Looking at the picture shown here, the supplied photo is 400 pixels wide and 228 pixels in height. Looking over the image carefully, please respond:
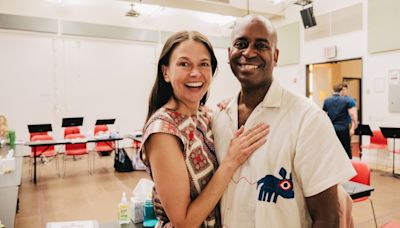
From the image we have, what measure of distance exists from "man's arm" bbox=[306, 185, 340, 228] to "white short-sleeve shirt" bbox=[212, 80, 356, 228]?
0.03 m

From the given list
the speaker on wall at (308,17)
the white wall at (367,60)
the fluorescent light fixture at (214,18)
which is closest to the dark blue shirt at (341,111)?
the white wall at (367,60)

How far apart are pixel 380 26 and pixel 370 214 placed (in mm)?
4398

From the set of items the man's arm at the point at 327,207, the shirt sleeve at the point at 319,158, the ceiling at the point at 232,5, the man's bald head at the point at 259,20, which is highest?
the ceiling at the point at 232,5

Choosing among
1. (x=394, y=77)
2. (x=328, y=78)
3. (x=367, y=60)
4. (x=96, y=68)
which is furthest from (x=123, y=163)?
(x=328, y=78)

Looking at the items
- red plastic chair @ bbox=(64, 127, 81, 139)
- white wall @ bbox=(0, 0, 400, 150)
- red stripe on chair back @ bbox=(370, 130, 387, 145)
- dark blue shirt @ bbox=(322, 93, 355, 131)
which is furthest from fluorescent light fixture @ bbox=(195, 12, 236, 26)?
red stripe on chair back @ bbox=(370, 130, 387, 145)

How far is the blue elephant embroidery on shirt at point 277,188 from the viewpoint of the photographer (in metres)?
1.05

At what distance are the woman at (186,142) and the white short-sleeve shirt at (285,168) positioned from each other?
0.16 feet

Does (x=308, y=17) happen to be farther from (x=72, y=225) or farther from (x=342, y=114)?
(x=72, y=225)

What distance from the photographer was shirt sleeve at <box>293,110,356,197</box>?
0.98 metres

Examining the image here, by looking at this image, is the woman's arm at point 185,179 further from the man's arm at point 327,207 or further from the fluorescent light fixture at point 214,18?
the fluorescent light fixture at point 214,18

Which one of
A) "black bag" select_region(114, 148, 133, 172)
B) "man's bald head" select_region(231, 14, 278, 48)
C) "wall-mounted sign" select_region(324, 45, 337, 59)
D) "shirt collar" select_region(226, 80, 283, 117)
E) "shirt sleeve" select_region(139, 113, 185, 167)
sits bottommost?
"black bag" select_region(114, 148, 133, 172)

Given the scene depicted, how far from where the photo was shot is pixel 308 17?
7566 mm

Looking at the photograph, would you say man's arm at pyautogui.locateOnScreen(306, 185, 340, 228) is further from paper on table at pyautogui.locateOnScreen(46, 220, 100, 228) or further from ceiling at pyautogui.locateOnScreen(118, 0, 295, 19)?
ceiling at pyautogui.locateOnScreen(118, 0, 295, 19)

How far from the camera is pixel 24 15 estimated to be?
7.85m
